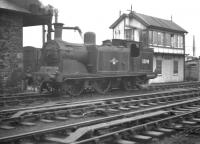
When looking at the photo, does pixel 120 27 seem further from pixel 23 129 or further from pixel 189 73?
pixel 23 129

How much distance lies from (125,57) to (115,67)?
3.46 feet

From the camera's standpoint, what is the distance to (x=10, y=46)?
16.2m

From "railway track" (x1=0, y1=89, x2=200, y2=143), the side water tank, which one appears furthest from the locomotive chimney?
"railway track" (x1=0, y1=89, x2=200, y2=143)

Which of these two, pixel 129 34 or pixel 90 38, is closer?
pixel 90 38

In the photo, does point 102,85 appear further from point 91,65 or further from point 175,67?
point 175,67

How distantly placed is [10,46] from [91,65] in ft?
15.4

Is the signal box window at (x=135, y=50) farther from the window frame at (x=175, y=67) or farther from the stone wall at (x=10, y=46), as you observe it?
the window frame at (x=175, y=67)

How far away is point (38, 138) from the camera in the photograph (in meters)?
5.93

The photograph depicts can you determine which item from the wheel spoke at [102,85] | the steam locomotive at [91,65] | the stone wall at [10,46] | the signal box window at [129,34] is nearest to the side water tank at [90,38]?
the steam locomotive at [91,65]

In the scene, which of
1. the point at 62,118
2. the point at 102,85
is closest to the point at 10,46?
the point at 102,85

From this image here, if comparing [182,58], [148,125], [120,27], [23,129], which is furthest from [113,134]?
[182,58]

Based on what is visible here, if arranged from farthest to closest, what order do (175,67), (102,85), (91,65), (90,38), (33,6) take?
(175,67) < (33,6) < (90,38) < (102,85) < (91,65)

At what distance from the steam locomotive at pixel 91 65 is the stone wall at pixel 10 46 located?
2595mm

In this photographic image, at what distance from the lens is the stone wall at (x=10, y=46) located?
1585cm
